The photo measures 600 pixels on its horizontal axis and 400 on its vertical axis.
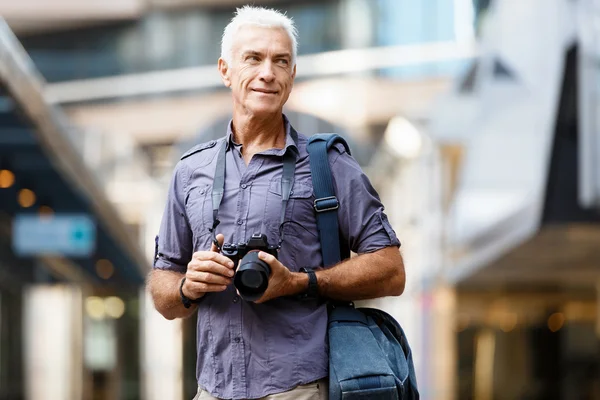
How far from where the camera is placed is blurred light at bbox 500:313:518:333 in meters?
30.2

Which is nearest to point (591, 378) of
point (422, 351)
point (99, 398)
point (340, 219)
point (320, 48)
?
point (422, 351)

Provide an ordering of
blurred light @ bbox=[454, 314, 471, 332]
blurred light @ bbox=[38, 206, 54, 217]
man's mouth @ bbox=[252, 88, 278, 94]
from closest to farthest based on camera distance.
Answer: man's mouth @ bbox=[252, 88, 278, 94] < blurred light @ bbox=[38, 206, 54, 217] < blurred light @ bbox=[454, 314, 471, 332]

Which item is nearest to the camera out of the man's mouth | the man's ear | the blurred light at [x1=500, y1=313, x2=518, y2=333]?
the man's mouth

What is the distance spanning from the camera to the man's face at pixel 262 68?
3.37 m

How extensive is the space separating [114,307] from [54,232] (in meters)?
13.3

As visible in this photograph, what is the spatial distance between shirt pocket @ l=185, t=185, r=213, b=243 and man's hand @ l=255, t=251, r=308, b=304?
26 centimetres

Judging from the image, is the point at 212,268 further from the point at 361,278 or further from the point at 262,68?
the point at 262,68

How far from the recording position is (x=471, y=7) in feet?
96.5

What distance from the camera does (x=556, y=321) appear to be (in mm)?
29891

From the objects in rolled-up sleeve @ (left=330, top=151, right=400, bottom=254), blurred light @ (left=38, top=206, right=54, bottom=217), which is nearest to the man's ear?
rolled-up sleeve @ (left=330, top=151, right=400, bottom=254)

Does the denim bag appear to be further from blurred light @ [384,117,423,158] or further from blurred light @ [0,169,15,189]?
blurred light @ [384,117,423,158]

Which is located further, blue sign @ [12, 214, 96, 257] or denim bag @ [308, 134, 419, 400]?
blue sign @ [12, 214, 96, 257]

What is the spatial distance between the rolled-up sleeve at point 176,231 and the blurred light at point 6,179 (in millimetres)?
12636

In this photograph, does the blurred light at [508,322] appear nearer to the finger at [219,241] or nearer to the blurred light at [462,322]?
the blurred light at [462,322]
